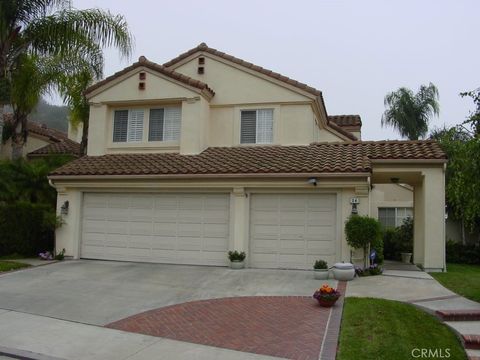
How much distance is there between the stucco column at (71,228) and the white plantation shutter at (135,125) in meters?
2.76

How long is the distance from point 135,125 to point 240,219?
5.64 metres

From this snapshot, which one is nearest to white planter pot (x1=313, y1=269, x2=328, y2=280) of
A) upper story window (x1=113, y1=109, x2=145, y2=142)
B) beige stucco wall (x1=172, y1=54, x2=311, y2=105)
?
beige stucco wall (x1=172, y1=54, x2=311, y2=105)

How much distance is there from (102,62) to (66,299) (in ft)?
38.4

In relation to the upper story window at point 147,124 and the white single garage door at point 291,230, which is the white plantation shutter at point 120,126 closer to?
the upper story window at point 147,124

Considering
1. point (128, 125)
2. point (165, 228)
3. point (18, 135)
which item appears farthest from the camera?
point (18, 135)

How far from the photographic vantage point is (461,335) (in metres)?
7.57

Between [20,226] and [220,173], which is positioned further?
[20,226]

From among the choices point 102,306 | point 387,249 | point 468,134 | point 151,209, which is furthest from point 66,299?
point 387,249

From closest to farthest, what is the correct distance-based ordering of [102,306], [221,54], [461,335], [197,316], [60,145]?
[461,335] → [197,316] → [102,306] → [221,54] → [60,145]

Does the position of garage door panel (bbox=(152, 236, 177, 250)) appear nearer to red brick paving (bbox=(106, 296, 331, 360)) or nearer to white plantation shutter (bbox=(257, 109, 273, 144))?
white plantation shutter (bbox=(257, 109, 273, 144))

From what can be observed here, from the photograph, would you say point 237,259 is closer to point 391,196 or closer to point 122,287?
point 122,287

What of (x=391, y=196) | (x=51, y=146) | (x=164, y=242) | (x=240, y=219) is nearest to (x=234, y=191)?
(x=240, y=219)

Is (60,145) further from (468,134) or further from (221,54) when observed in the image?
(468,134)

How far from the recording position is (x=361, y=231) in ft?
41.2
